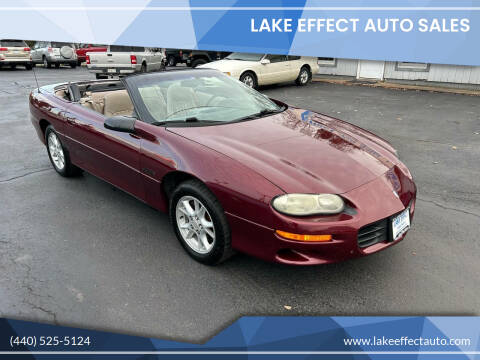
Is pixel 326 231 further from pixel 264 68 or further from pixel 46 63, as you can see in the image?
pixel 46 63

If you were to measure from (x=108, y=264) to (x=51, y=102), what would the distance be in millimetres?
2624

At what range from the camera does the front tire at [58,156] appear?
15.8ft

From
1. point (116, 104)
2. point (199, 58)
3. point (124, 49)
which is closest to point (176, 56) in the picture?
point (199, 58)

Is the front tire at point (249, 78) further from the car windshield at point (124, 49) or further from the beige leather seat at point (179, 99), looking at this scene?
the beige leather seat at point (179, 99)

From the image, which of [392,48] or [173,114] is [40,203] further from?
[392,48]

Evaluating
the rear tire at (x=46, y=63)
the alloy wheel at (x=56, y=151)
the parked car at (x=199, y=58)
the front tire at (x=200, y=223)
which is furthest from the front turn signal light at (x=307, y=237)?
the rear tire at (x=46, y=63)

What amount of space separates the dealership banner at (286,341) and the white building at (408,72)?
11.9 metres

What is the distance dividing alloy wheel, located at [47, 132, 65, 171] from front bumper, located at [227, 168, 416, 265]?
3.05 meters

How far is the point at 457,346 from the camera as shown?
7.73 feet

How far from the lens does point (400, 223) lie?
2.84 metres

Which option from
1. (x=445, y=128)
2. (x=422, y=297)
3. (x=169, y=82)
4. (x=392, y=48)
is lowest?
(x=445, y=128)

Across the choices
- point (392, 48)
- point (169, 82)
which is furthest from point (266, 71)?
point (169, 82)

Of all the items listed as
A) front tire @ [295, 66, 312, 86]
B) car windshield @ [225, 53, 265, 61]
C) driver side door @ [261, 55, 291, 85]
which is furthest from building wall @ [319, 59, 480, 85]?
car windshield @ [225, 53, 265, 61]

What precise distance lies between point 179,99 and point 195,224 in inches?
50.7
